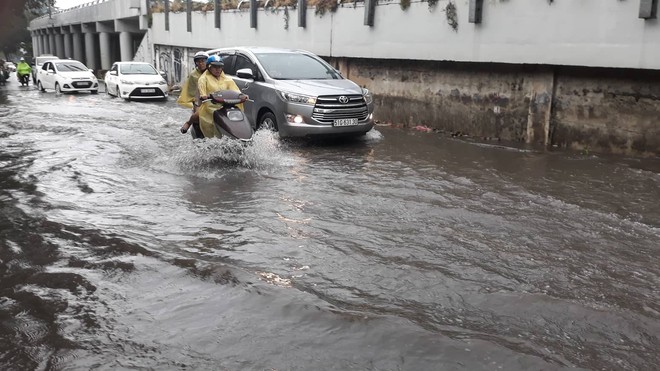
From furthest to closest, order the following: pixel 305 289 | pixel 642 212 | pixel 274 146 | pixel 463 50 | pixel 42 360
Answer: pixel 463 50
pixel 274 146
pixel 642 212
pixel 305 289
pixel 42 360

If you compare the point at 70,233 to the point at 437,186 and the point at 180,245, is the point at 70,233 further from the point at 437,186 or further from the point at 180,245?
the point at 437,186

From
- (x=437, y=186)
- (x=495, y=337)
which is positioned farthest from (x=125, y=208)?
(x=495, y=337)

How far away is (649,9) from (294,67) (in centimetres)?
628

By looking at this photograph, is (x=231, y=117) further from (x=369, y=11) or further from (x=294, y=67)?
(x=369, y=11)

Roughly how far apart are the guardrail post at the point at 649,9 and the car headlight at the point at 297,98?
5.60 metres

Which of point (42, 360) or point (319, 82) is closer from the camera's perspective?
point (42, 360)

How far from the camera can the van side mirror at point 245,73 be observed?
1069 cm

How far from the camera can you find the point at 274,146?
10.5m

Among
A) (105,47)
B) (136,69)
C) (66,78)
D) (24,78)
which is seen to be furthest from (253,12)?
(105,47)

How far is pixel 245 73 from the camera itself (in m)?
10.8

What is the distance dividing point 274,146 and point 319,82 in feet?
5.16

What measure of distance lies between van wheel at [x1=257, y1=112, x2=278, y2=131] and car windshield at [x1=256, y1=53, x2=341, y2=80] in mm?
736

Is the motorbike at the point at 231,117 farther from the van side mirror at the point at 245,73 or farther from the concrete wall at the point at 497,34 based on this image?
the concrete wall at the point at 497,34

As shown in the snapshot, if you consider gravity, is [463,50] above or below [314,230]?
above
